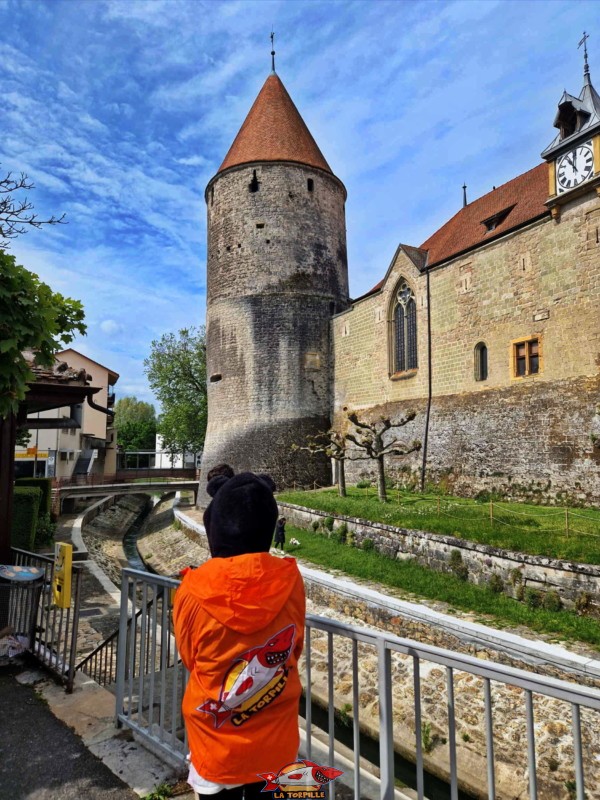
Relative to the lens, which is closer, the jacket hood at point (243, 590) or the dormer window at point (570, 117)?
the jacket hood at point (243, 590)

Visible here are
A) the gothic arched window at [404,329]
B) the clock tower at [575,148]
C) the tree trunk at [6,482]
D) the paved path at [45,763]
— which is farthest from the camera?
the gothic arched window at [404,329]

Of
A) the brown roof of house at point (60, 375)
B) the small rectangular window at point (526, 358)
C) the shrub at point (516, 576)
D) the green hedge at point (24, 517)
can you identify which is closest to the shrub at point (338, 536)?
the shrub at point (516, 576)

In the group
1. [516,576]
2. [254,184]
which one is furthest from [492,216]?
[516,576]

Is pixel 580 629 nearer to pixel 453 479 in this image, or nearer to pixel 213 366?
pixel 453 479

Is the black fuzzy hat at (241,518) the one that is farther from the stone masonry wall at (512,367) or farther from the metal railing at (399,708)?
the stone masonry wall at (512,367)

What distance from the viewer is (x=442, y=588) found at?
10117 mm

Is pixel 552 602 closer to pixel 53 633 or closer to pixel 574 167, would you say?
pixel 53 633

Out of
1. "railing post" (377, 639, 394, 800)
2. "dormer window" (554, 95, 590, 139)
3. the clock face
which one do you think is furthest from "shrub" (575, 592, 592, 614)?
"dormer window" (554, 95, 590, 139)

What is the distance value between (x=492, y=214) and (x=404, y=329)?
507 centimetres

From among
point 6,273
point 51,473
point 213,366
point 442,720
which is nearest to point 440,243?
point 213,366

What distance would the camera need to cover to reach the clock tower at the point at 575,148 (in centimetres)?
1300

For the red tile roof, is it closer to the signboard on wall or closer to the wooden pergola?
the wooden pergola

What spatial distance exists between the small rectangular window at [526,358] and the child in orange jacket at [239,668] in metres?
14.2

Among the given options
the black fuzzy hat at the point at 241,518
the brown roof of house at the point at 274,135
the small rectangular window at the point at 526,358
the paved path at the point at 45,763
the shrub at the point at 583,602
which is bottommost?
the shrub at the point at 583,602
